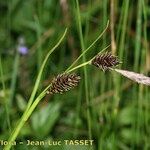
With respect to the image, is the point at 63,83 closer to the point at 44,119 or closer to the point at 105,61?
the point at 105,61

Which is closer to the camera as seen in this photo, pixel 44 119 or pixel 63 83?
pixel 63 83

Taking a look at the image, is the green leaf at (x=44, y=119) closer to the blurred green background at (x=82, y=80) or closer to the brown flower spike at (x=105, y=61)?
the blurred green background at (x=82, y=80)

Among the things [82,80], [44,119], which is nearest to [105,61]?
[82,80]

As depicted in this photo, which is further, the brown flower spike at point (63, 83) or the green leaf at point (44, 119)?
the green leaf at point (44, 119)

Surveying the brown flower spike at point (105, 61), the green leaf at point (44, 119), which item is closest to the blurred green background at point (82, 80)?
the green leaf at point (44, 119)

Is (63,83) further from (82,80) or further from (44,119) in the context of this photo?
(44,119)

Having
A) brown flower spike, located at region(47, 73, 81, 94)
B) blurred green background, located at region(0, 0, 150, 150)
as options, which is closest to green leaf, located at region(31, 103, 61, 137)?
blurred green background, located at region(0, 0, 150, 150)

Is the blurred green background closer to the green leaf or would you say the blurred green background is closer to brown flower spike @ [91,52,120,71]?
the green leaf

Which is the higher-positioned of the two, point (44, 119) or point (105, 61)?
point (105, 61)
